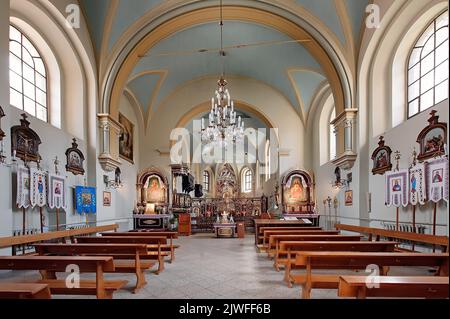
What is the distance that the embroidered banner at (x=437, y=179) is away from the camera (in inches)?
236

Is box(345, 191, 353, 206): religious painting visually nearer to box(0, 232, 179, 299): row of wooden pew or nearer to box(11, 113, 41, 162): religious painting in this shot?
box(0, 232, 179, 299): row of wooden pew

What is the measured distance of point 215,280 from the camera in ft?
18.5

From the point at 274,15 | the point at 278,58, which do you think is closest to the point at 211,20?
the point at 274,15

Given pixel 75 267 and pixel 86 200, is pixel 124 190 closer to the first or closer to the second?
pixel 86 200

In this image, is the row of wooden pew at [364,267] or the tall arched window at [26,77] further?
the tall arched window at [26,77]

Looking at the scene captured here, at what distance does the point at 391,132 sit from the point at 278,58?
6685mm

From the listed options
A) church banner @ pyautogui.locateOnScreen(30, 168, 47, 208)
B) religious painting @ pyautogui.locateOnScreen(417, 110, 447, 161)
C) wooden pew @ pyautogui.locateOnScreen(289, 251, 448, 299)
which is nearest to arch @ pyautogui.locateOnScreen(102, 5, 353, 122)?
religious painting @ pyautogui.locateOnScreen(417, 110, 447, 161)

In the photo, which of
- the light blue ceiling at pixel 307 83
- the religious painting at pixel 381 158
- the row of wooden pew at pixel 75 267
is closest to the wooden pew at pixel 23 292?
the row of wooden pew at pixel 75 267

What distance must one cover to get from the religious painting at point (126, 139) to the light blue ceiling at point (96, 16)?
13.1ft

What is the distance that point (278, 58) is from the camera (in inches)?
550

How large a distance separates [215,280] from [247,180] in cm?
2291

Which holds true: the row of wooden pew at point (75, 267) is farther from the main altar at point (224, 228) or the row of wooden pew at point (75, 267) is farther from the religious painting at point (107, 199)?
the main altar at point (224, 228)

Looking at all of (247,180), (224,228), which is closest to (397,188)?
(224,228)

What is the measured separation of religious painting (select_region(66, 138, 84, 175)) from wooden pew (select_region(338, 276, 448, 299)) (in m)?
8.61
